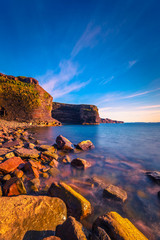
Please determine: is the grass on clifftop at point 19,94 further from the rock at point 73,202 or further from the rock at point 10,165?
the rock at point 73,202

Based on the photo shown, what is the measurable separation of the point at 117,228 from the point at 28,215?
1749mm

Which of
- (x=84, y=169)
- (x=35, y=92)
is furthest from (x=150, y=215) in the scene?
(x=35, y=92)

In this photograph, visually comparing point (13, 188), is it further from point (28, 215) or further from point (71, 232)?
point (71, 232)

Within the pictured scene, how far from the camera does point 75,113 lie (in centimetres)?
9581

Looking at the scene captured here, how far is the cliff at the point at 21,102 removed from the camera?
37003 millimetres

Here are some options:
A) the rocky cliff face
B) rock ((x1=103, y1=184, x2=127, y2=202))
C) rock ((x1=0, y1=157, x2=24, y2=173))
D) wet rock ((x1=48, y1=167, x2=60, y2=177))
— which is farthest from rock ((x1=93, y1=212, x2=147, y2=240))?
the rocky cliff face

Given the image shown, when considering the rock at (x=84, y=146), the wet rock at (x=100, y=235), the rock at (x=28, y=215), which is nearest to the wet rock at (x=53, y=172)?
the rock at (x=28, y=215)

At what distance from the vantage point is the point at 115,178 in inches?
182

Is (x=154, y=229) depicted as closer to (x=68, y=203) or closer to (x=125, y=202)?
(x=125, y=202)

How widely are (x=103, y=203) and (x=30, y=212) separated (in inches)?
83.9

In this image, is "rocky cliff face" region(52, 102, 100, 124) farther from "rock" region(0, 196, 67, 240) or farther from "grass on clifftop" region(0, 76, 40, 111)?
"rock" region(0, 196, 67, 240)

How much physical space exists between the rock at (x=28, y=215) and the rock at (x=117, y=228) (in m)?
0.90

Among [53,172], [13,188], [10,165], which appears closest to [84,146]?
[53,172]

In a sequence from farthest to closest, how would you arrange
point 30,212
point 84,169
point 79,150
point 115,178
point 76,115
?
point 76,115 → point 79,150 → point 84,169 → point 115,178 → point 30,212
